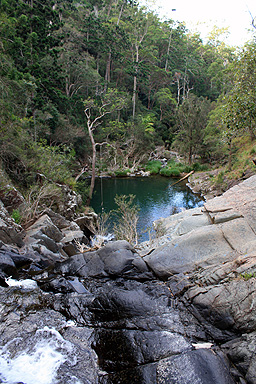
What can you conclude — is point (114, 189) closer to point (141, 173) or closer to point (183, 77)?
point (141, 173)

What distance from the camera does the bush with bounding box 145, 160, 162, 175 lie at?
34000 mm

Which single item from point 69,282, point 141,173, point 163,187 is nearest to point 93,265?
point 69,282

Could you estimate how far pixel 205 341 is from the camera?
4.80 meters

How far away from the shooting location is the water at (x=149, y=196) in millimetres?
18578

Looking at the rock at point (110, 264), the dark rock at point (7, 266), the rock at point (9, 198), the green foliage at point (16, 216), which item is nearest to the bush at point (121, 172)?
the rock at point (9, 198)

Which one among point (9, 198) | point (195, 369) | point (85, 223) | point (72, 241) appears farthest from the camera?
point (85, 223)

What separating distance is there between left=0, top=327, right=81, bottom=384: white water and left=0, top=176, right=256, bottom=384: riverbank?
0.02m

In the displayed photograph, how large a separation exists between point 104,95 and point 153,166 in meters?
13.1

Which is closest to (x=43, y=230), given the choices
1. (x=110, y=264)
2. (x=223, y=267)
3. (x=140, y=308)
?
(x=110, y=264)

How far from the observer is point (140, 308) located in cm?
594

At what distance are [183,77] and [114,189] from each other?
3626 cm

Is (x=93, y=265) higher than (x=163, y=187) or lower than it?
higher

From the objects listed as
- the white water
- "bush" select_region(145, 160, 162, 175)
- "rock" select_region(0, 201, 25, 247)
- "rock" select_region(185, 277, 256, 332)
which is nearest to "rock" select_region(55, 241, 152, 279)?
"rock" select_region(0, 201, 25, 247)

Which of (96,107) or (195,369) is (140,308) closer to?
(195,369)
